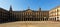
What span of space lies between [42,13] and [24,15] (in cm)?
1738

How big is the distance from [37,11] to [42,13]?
5.49 meters

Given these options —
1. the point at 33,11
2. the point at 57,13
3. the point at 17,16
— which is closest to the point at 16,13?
the point at 17,16

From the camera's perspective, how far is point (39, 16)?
372 feet

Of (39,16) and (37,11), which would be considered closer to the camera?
(39,16)

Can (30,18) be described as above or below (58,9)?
below

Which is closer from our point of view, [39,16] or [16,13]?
[39,16]

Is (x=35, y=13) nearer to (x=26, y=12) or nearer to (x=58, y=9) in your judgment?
(x=26, y=12)

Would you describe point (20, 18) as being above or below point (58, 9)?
below

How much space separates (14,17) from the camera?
11006 centimetres

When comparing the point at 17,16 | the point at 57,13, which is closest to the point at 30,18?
the point at 17,16

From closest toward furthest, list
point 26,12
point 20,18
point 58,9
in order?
point 58,9, point 20,18, point 26,12

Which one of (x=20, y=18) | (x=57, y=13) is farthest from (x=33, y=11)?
(x=57, y=13)

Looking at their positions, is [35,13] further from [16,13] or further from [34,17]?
[16,13]

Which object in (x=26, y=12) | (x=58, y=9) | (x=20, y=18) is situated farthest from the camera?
(x=26, y=12)
